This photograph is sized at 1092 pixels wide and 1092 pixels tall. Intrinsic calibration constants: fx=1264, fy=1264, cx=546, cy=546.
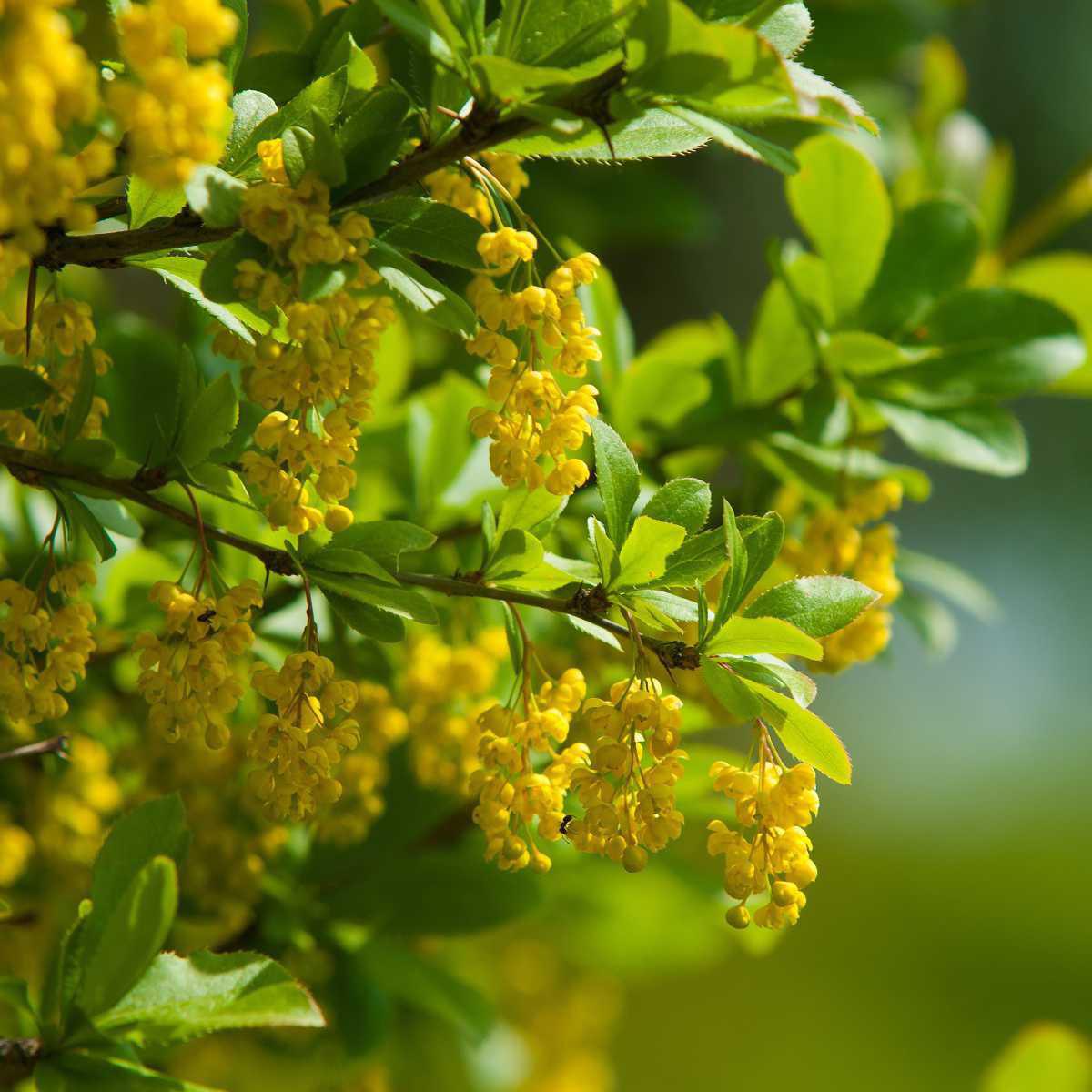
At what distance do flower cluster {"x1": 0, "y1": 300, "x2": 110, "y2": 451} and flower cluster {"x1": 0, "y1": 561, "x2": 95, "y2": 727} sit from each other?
0.06 meters

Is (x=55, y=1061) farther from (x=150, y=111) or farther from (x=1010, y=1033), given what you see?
(x=1010, y=1033)

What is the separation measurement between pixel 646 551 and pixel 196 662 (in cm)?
19

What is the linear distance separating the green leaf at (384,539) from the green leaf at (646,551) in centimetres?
8

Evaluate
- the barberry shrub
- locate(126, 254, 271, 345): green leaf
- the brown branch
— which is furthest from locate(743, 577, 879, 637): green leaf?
the brown branch

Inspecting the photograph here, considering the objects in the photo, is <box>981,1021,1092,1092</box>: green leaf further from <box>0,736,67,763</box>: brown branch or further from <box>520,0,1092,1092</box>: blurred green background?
<box>0,736,67,763</box>: brown branch

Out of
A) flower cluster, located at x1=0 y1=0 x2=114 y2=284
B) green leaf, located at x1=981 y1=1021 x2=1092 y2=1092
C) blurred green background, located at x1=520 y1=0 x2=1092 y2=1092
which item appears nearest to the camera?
flower cluster, located at x1=0 y1=0 x2=114 y2=284

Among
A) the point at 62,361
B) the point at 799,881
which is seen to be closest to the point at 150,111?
the point at 62,361

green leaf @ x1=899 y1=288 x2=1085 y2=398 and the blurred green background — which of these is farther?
the blurred green background

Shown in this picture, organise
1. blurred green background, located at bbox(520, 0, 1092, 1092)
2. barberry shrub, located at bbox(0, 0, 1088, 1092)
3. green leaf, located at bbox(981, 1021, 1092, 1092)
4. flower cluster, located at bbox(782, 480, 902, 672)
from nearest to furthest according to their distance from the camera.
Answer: barberry shrub, located at bbox(0, 0, 1088, 1092)
flower cluster, located at bbox(782, 480, 902, 672)
green leaf, located at bbox(981, 1021, 1092, 1092)
blurred green background, located at bbox(520, 0, 1092, 1092)

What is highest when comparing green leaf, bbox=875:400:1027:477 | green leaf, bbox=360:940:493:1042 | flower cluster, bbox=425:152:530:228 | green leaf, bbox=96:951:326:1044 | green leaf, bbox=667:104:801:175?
green leaf, bbox=667:104:801:175

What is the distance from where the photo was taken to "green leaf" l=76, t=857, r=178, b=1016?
518 millimetres

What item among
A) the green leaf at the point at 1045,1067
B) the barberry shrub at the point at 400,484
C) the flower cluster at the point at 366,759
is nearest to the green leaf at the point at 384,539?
the barberry shrub at the point at 400,484

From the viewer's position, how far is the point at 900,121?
4.03 feet

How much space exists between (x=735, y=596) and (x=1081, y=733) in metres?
3.88
